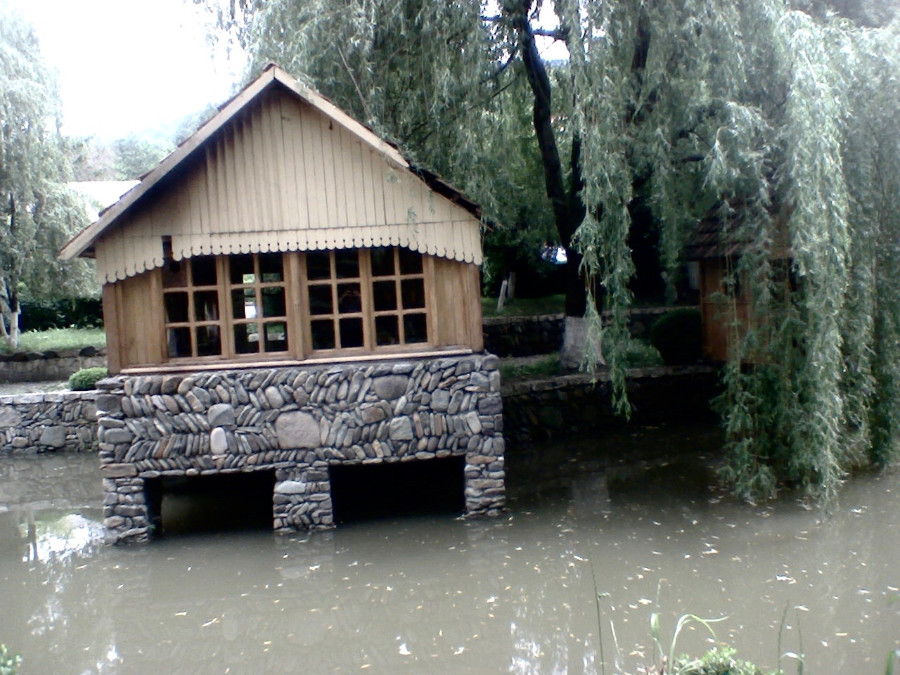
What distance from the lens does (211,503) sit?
10609 mm

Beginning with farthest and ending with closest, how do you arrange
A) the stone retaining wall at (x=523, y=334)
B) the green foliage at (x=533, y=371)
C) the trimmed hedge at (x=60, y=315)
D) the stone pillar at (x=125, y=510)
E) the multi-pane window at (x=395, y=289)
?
1. the trimmed hedge at (x=60, y=315)
2. the stone retaining wall at (x=523, y=334)
3. the green foliage at (x=533, y=371)
4. the multi-pane window at (x=395, y=289)
5. the stone pillar at (x=125, y=510)

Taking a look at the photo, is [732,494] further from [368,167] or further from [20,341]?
[20,341]

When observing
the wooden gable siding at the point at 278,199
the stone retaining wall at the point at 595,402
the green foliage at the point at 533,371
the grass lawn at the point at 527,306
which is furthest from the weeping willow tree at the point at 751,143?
the grass lawn at the point at 527,306

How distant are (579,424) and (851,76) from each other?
6.61 metres

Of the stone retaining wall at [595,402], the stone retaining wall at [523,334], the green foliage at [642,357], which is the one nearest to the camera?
the stone retaining wall at [595,402]

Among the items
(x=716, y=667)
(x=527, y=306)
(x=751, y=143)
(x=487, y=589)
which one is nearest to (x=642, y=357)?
(x=527, y=306)

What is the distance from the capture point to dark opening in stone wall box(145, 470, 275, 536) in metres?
9.34

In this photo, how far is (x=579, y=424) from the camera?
13.4 metres

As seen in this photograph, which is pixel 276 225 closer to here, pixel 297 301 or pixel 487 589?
pixel 297 301

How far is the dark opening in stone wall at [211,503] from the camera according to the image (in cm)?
934

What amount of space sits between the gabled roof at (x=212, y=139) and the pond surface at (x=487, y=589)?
3.32 meters

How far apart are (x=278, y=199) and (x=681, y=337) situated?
8.31 m

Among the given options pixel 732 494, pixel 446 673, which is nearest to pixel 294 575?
pixel 446 673

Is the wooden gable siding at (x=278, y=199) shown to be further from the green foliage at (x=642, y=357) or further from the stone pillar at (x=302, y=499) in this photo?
the green foliage at (x=642, y=357)
